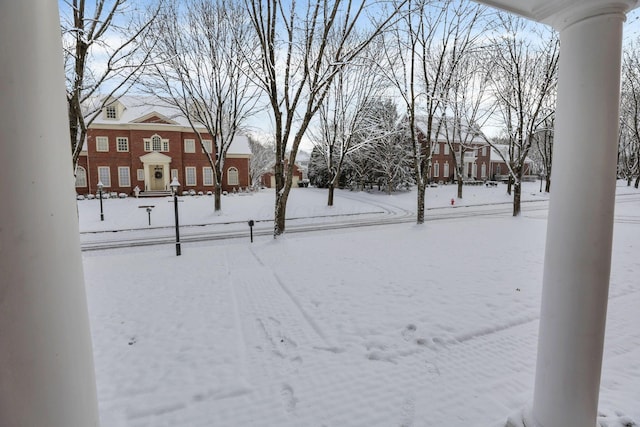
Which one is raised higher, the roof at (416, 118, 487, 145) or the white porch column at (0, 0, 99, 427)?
the roof at (416, 118, 487, 145)

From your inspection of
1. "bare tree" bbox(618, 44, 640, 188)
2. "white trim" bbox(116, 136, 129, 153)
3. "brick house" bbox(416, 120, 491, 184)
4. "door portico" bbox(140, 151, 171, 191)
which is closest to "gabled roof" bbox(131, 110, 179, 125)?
"white trim" bbox(116, 136, 129, 153)

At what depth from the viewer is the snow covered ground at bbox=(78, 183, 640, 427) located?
348 centimetres

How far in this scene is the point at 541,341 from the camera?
9.17 ft

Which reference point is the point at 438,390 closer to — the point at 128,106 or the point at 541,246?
the point at 541,246

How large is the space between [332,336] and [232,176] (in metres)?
33.1

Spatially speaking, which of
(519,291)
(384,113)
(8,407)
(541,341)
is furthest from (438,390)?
(384,113)

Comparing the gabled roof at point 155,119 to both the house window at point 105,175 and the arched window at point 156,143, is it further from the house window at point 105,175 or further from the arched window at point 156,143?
the house window at point 105,175

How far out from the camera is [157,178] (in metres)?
34.1

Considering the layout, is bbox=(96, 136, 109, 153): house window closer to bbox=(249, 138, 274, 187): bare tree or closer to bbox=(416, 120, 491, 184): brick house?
bbox=(249, 138, 274, 187): bare tree

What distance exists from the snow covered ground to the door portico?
25.6 metres

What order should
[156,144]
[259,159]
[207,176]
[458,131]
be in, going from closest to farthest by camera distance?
[458,131] < [156,144] < [207,176] < [259,159]

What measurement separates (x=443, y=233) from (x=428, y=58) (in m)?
8.03

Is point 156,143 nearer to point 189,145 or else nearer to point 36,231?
point 189,145

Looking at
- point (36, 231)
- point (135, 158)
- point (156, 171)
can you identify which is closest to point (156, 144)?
point (135, 158)
